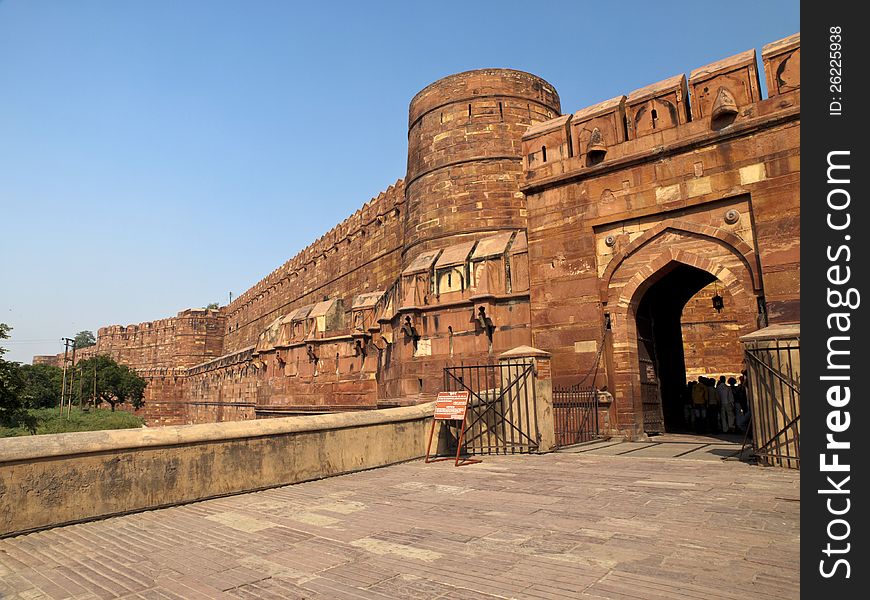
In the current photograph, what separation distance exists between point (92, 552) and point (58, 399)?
56.7 m

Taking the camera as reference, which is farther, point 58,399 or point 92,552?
point 58,399

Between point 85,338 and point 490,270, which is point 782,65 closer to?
point 490,270

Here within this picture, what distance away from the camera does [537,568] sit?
281 centimetres

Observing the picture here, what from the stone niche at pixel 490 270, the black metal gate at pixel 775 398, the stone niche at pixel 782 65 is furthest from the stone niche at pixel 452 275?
the black metal gate at pixel 775 398

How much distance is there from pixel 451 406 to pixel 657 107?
21.0 feet

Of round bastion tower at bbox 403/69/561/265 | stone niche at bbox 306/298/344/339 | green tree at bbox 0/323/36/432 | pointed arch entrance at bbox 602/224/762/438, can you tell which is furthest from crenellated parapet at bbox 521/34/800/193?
green tree at bbox 0/323/36/432

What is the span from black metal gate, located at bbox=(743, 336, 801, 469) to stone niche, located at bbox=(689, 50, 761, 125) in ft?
14.3

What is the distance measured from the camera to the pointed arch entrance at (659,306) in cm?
859

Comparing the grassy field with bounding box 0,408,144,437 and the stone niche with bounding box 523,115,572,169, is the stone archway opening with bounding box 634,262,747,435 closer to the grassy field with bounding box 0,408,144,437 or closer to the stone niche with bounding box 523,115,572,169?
the stone niche with bounding box 523,115,572,169

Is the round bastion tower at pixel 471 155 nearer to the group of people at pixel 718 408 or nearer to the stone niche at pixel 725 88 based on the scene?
the group of people at pixel 718 408

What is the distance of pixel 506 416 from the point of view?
26.1 ft

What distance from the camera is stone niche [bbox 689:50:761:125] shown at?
8.65 meters
